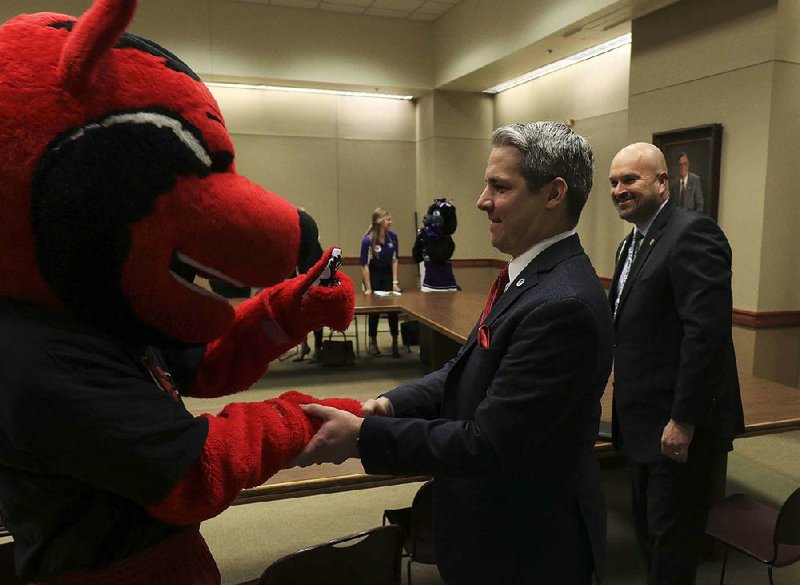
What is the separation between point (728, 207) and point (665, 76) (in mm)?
1266

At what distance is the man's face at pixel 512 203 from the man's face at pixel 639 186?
1065 mm

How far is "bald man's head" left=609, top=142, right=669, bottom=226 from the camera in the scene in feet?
7.34

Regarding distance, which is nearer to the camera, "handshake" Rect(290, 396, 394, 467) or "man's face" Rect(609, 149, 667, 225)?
"handshake" Rect(290, 396, 394, 467)

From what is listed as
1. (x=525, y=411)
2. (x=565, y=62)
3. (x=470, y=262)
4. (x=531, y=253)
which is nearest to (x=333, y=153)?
(x=470, y=262)

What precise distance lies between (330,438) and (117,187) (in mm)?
522

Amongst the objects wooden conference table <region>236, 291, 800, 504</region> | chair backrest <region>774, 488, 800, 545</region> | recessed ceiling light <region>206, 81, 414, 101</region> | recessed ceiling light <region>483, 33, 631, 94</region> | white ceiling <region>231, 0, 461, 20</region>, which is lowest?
chair backrest <region>774, 488, 800, 545</region>

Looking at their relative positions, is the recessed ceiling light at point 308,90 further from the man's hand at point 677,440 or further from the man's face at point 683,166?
the man's hand at point 677,440

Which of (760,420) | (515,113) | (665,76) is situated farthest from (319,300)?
(515,113)

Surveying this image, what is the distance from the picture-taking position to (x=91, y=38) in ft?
2.52

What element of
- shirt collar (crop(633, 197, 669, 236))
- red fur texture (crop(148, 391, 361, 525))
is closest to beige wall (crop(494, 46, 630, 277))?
shirt collar (crop(633, 197, 669, 236))

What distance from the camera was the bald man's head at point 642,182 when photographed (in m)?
2.24

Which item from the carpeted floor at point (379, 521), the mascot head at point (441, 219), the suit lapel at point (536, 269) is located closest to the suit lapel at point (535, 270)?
the suit lapel at point (536, 269)

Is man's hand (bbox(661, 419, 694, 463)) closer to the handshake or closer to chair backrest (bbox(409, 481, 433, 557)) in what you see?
chair backrest (bbox(409, 481, 433, 557))

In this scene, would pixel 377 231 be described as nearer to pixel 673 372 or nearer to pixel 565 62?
pixel 565 62
